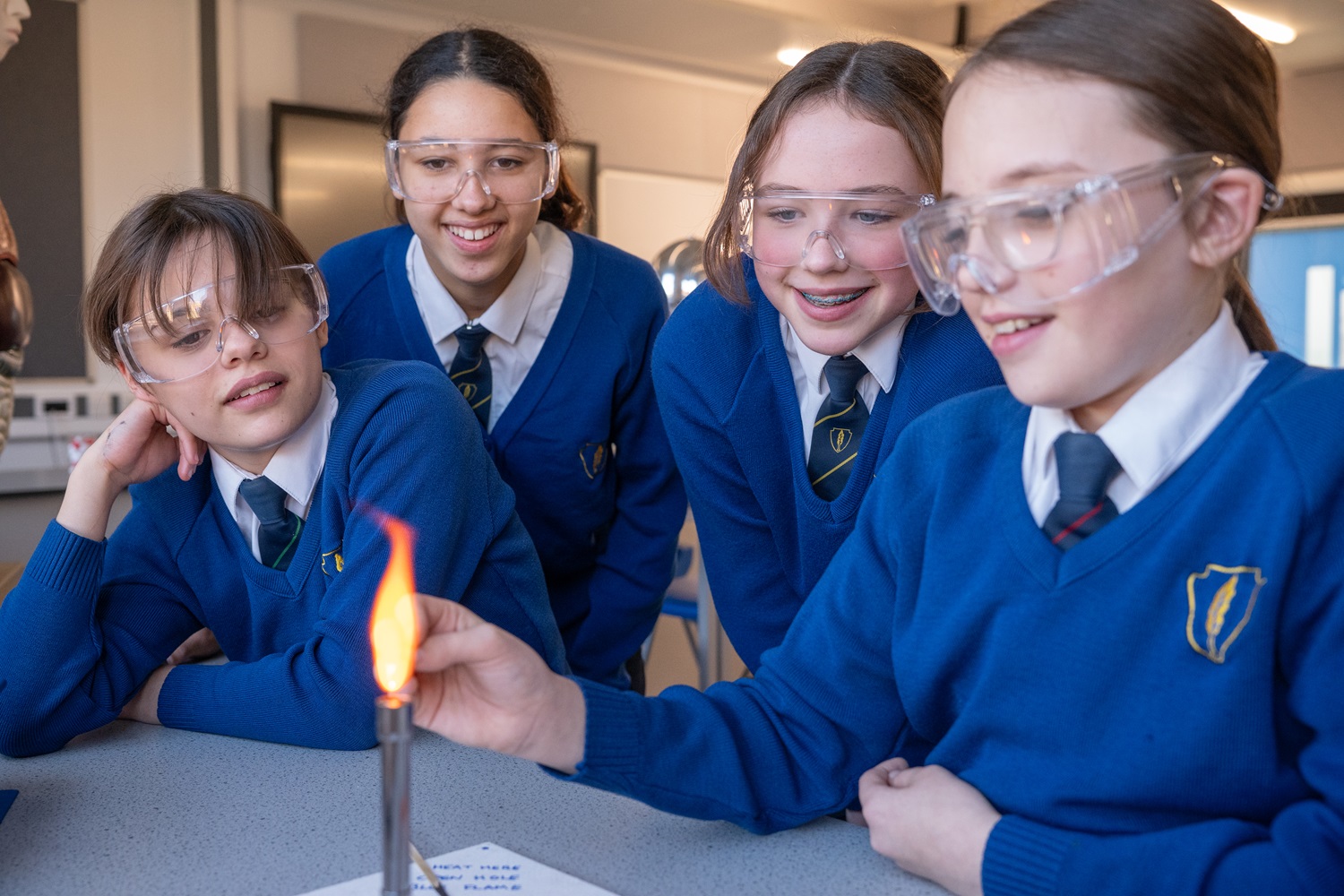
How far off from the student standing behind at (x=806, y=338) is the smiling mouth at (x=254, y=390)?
56 centimetres

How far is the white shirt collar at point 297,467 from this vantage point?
1535 millimetres

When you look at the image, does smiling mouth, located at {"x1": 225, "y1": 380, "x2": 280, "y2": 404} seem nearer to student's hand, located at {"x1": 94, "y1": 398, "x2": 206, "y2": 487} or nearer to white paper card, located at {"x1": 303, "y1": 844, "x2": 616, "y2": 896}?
student's hand, located at {"x1": 94, "y1": 398, "x2": 206, "y2": 487}

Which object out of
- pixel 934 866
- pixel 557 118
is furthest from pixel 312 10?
pixel 934 866

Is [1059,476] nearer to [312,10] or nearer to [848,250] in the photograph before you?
[848,250]

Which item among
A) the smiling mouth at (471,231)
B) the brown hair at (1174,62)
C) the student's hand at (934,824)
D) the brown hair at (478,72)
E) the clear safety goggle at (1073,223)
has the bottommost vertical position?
the student's hand at (934,824)

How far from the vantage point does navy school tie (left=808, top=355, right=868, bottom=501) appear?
1.56 metres

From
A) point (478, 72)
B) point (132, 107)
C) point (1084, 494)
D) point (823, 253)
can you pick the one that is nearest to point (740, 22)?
point (132, 107)

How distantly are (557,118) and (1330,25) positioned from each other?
17.8ft

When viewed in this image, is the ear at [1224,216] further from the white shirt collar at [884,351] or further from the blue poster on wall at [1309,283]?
the blue poster on wall at [1309,283]

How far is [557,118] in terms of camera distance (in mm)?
2109

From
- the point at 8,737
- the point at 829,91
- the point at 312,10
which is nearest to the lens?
the point at 8,737

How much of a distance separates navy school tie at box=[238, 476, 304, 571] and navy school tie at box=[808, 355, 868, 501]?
0.71 m

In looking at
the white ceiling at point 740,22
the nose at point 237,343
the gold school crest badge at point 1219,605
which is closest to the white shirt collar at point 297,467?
the nose at point 237,343

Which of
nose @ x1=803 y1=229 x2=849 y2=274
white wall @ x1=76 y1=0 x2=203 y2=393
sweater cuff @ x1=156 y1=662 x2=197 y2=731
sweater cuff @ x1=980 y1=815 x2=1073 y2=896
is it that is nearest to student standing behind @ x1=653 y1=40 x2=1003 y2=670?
nose @ x1=803 y1=229 x2=849 y2=274
